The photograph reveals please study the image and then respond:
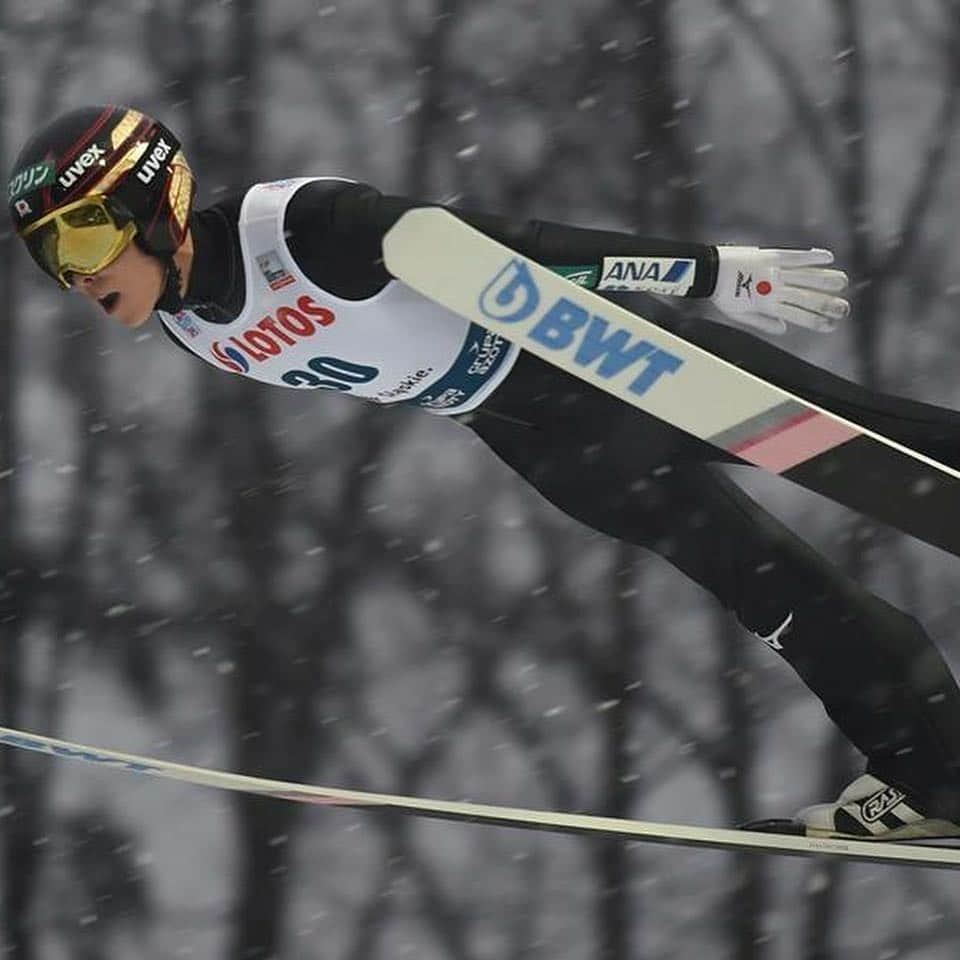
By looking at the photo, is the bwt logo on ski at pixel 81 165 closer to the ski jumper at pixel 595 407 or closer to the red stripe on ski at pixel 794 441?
the ski jumper at pixel 595 407

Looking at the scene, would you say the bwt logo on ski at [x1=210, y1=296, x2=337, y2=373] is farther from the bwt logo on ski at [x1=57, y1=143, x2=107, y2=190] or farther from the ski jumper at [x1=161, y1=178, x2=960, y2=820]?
the bwt logo on ski at [x1=57, y1=143, x2=107, y2=190]

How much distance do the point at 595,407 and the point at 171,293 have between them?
647 mm

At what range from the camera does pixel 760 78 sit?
6.48 meters

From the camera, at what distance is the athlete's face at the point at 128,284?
2404 mm

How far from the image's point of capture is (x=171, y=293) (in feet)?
8.09

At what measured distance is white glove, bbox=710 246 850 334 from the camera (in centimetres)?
248

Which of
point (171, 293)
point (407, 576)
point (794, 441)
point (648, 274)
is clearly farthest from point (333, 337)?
point (407, 576)

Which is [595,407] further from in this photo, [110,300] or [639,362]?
[110,300]

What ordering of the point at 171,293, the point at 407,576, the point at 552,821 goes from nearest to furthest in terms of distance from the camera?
the point at 171,293 → the point at 552,821 → the point at 407,576

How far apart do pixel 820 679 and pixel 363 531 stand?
3581mm

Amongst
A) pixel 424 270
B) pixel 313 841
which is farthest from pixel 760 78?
pixel 424 270

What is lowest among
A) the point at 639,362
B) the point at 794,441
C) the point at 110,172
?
the point at 794,441

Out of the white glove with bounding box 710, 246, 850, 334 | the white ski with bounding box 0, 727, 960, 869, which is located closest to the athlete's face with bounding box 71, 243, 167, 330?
the white glove with bounding box 710, 246, 850, 334

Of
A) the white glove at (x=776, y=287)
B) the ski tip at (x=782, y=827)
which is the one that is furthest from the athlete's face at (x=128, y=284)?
the ski tip at (x=782, y=827)
